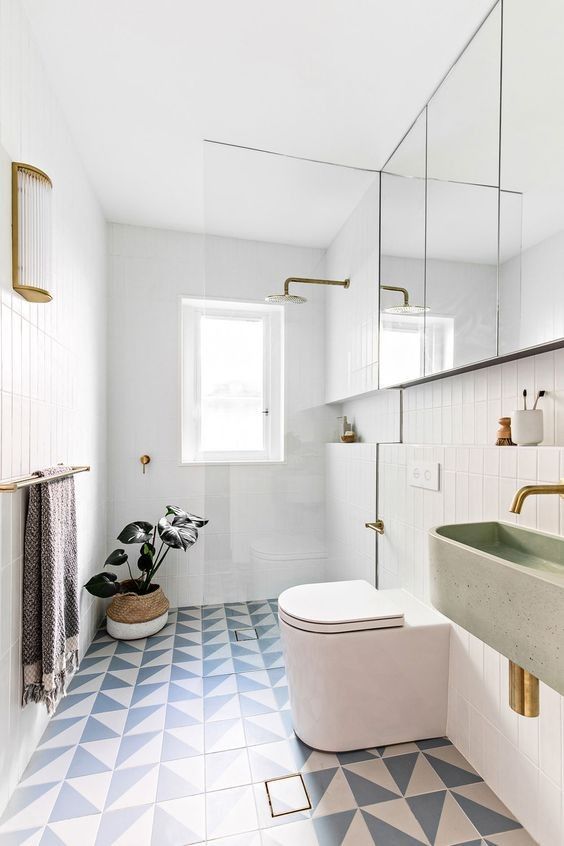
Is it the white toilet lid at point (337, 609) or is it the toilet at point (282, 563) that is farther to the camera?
the toilet at point (282, 563)

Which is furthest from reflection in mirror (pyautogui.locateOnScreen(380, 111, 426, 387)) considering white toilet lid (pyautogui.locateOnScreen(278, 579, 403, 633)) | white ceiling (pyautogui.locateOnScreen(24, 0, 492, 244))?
white toilet lid (pyautogui.locateOnScreen(278, 579, 403, 633))

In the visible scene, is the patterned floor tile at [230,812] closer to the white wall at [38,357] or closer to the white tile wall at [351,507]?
the white wall at [38,357]

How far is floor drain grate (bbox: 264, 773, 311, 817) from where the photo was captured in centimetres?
129

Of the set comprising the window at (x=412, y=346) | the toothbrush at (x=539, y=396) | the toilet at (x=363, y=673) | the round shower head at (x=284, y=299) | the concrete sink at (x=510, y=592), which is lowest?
the toilet at (x=363, y=673)

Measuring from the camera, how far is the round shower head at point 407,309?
179 cm

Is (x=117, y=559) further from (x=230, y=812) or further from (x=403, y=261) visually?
(x=403, y=261)

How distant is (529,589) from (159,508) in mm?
2330

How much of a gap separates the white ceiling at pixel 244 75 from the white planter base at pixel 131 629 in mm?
2083

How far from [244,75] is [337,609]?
2.00m

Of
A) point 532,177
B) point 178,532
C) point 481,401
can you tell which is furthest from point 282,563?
point 532,177

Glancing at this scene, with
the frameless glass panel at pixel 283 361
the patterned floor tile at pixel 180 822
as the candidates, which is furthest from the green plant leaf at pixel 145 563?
the patterned floor tile at pixel 180 822

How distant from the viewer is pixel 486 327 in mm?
1416

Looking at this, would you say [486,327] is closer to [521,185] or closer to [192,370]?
[521,185]

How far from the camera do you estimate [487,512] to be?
4.61 ft
